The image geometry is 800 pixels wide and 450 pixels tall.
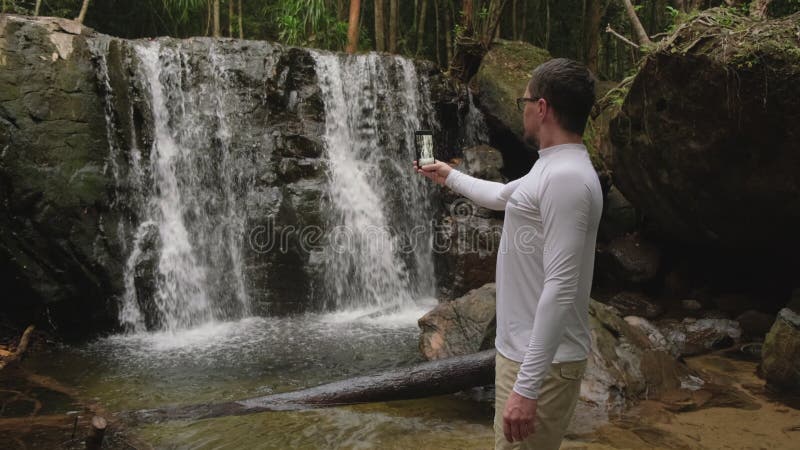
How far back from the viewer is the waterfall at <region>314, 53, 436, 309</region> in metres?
8.07

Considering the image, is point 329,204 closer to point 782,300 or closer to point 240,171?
point 240,171

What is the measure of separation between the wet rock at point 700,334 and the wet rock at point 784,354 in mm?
893

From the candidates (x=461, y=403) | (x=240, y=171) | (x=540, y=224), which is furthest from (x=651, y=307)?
(x=540, y=224)

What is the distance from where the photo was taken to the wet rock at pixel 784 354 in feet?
14.8

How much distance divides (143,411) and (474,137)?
24.1 ft

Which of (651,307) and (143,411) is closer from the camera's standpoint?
(143,411)

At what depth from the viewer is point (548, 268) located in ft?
5.19

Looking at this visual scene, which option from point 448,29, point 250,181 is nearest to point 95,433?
point 250,181

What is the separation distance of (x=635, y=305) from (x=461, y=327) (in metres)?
3.48

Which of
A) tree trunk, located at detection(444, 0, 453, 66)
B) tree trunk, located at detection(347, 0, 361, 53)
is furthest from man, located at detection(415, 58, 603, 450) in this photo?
tree trunk, located at detection(444, 0, 453, 66)

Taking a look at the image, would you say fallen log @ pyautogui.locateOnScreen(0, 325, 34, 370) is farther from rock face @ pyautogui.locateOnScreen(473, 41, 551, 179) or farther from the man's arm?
rock face @ pyautogui.locateOnScreen(473, 41, 551, 179)

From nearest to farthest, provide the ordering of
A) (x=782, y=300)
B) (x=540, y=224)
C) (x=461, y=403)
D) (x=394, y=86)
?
(x=540, y=224), (x=461, y=403), (x=782, y=300), (x=394, y=86)

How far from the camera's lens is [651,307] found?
7441 millimetres

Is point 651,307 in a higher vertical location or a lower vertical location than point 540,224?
lower
